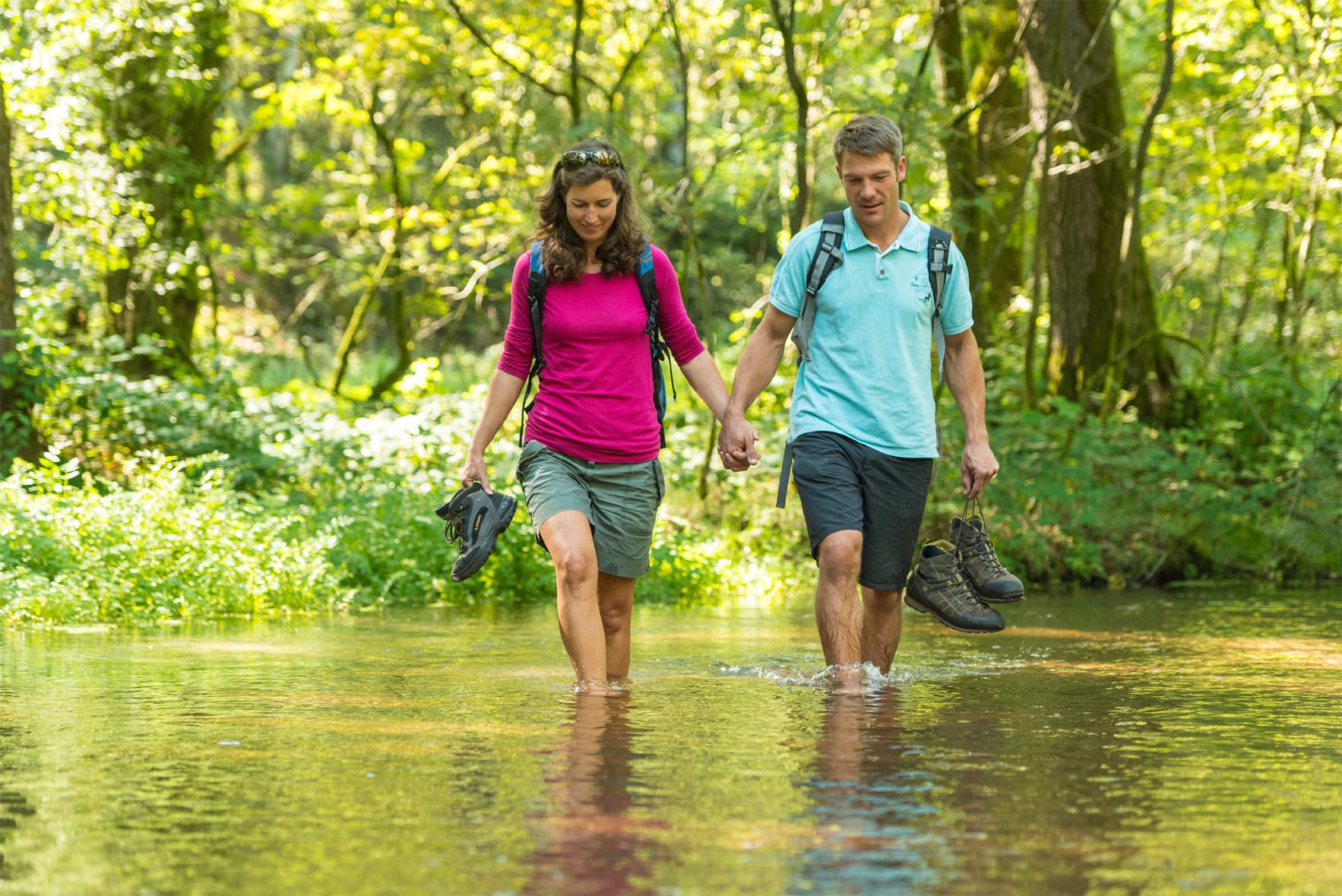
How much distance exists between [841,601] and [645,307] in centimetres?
137

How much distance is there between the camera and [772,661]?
26.1ft

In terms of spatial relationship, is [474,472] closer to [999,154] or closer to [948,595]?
[948,595]

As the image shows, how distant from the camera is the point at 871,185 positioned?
645 cm

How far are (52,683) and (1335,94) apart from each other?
14.8 m

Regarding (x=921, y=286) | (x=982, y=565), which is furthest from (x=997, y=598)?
(x=921, y=286)

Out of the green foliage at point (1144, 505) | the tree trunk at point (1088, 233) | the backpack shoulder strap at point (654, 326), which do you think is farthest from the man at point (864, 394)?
the tree trunk at point (1088, 233)

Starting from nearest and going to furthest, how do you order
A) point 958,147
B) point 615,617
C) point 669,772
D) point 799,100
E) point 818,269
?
point 669,772 < point 818,269 < point 615,617 < point 799,100 < point 958,147

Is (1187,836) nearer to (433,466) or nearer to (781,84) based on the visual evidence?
(433,466)

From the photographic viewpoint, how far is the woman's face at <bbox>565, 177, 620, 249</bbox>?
6.25 m

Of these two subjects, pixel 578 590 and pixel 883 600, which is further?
pixel 883 600

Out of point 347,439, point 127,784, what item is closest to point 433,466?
point 347,439

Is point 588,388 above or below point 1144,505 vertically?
above

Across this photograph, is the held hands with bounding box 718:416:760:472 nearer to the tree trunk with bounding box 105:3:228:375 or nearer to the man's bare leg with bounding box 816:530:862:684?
the man's bare leg with bounding box 816:530:862:684

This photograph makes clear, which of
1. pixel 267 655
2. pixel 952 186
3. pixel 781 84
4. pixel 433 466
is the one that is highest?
pixel 781 84
